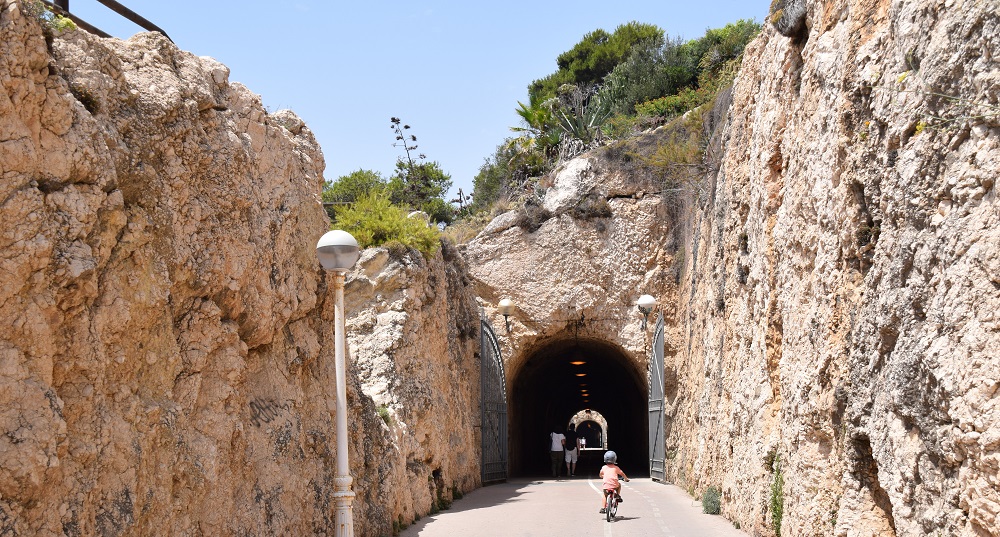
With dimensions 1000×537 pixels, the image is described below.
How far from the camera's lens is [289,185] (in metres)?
9.98

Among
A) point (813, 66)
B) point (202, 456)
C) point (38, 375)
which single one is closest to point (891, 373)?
point (813, 66)

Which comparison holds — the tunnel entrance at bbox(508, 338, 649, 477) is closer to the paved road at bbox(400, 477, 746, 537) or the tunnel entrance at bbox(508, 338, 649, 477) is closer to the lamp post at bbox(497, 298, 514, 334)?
the lamp post at bbox(497, 298, 514, 334)

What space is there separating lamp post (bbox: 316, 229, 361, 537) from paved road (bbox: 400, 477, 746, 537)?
383cm

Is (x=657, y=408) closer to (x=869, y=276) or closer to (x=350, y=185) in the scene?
(x=869, y=276)

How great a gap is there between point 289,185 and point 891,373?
6.47 m

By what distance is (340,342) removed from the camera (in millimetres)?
8922

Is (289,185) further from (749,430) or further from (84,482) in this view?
(749,430)

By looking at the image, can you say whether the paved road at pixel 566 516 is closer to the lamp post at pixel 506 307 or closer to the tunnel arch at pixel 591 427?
the lamp post at pixel 506 307

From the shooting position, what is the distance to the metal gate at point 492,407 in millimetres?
21531

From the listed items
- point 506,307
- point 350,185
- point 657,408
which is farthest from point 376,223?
point 350,185

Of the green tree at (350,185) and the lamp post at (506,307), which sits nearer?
the lamp post at (506,307)

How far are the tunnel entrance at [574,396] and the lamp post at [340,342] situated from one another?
677 inches

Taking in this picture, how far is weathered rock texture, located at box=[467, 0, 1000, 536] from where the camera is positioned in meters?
5.84

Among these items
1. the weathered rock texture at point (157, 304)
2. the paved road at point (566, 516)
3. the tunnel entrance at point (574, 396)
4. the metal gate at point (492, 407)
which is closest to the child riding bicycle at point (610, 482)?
the paved road at point (566, 516)
